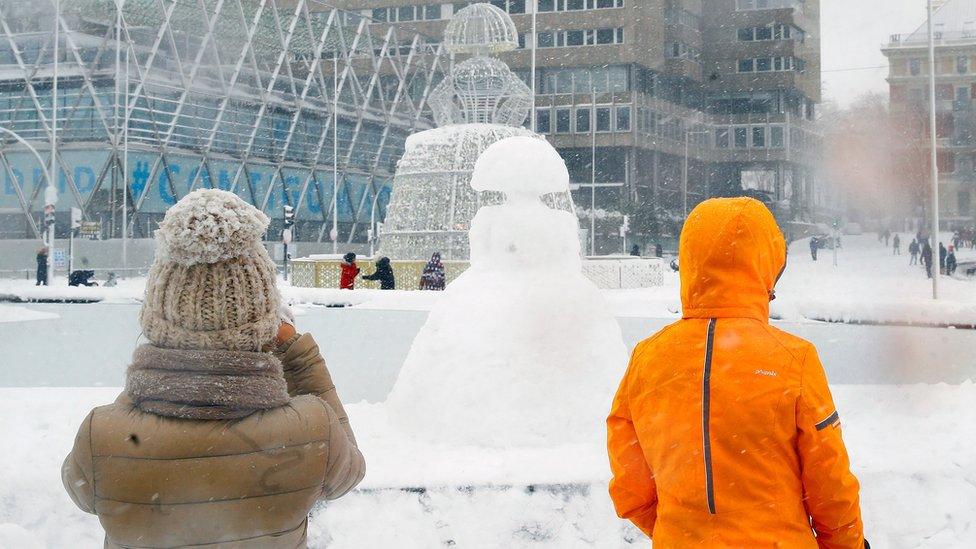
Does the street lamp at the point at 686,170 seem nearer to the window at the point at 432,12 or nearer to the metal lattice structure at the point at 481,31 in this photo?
the window at the point at 432,12

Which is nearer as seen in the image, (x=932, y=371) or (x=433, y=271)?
(x=932, y=371)

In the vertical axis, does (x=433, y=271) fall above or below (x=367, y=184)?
below

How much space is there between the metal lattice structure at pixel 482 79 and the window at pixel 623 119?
3526cm

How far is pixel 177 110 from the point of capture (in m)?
41.5

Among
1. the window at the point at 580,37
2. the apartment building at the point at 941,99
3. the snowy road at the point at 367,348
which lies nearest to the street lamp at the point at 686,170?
the window at the point at 580,37

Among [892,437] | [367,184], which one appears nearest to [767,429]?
[892,437]

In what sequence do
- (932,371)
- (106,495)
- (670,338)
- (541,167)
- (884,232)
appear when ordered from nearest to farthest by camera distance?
(106,495) < (670,338) < (541,167) < (932,371) < (884,232)

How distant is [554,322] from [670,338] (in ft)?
12.1

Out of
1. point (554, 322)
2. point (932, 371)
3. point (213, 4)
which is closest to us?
point (554, 322)

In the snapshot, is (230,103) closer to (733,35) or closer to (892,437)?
(733,35)

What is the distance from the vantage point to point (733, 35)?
57750 millimetres

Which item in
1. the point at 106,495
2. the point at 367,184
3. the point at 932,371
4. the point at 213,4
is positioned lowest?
the point at 932,371

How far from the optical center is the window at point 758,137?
55.3 m

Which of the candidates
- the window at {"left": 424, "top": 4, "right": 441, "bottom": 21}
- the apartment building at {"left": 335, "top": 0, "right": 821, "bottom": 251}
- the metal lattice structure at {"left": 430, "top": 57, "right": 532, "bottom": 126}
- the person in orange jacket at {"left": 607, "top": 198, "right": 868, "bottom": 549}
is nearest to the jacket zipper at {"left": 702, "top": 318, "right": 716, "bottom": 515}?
the person in orange jacket at {"left": 607, "top": 198, "right": 868, "bottom": 549}
